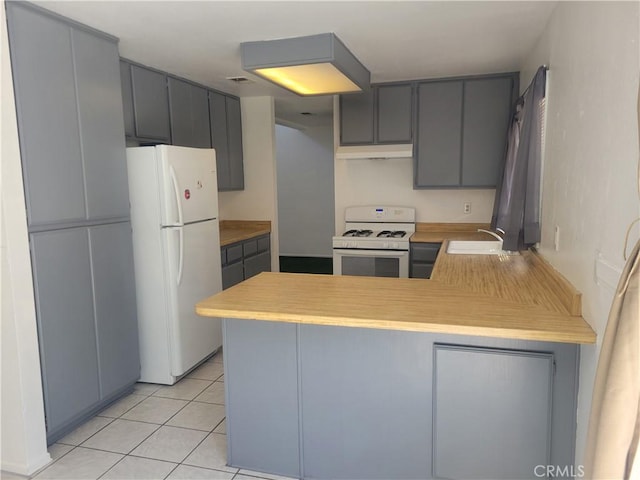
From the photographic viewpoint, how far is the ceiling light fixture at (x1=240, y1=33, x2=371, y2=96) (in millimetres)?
2691

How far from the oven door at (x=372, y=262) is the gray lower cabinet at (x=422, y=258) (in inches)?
3.4

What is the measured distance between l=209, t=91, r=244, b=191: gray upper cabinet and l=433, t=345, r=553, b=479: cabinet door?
10.9 ft

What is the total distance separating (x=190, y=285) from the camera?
329cm

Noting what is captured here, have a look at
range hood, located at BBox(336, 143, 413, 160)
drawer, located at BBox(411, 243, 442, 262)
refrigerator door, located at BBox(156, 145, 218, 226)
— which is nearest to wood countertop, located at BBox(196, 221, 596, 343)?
refrigerator door, located at BBox(156, 145, 218, 226)

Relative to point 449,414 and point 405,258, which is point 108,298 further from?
point 405,258

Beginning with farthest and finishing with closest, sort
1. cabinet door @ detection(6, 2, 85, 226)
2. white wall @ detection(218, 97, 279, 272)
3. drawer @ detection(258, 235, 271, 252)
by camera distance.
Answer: white wall @ detection(218, 97, 279, 272)
drawer @ detection(258, 235, 271, 252)
cabinet door @ detection(6, 2, 85, 226)

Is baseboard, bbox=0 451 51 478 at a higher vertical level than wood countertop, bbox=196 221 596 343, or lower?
lower

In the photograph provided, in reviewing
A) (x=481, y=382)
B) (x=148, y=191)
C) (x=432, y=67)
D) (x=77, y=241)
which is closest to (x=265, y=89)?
(x=432, y=67)

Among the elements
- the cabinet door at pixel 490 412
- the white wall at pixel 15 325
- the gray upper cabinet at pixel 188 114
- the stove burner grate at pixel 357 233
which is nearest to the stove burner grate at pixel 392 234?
the stove burner grate at pixel 357 233

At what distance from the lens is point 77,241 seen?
2.54m

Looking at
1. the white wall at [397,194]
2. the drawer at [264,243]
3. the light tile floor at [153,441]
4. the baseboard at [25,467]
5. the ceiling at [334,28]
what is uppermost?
the ceiling at [334,28]

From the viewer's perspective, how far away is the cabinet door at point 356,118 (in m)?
4.30

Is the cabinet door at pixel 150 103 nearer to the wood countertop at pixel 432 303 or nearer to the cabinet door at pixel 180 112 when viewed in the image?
the cabinet door at pixel 180 112

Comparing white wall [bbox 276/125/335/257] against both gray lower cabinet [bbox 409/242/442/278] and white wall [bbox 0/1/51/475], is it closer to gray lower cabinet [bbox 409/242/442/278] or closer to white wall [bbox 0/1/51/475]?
gray lower cabinet [bbox 409/242/442/278]
